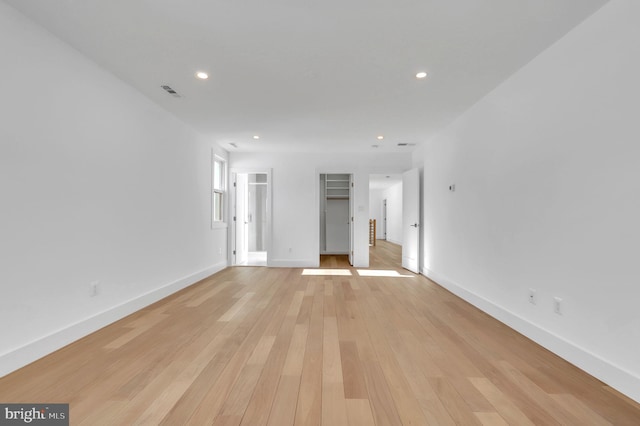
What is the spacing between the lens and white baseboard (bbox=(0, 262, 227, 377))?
201 cm

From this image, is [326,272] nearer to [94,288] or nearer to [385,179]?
[94,288]

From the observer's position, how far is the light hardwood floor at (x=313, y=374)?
1.59 meters

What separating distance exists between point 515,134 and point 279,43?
8.07 feet

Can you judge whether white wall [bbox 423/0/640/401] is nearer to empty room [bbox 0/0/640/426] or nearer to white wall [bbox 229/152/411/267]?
empty room [bbox 0/0/640/426]

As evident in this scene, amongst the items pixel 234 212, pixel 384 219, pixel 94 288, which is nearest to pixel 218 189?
pixel 234 212

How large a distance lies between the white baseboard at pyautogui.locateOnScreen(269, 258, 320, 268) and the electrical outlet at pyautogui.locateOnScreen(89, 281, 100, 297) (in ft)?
12.2

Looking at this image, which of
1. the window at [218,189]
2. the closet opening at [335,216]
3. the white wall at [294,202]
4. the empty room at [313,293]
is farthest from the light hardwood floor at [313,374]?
the closet opening at [335,216]

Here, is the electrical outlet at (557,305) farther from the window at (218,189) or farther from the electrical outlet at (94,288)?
the window at (218,189)

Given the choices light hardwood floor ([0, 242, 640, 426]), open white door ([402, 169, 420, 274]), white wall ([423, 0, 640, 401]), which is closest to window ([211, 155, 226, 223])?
light hardwood floor ([0, 242, 640, 426])

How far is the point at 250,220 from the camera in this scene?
8711 mm

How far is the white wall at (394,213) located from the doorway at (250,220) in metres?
6.36

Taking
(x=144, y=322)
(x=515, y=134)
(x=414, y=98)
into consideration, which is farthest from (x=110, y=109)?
(x=515, y=134)

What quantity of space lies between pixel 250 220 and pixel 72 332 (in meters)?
6.27

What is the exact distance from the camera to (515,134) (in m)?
2.89
